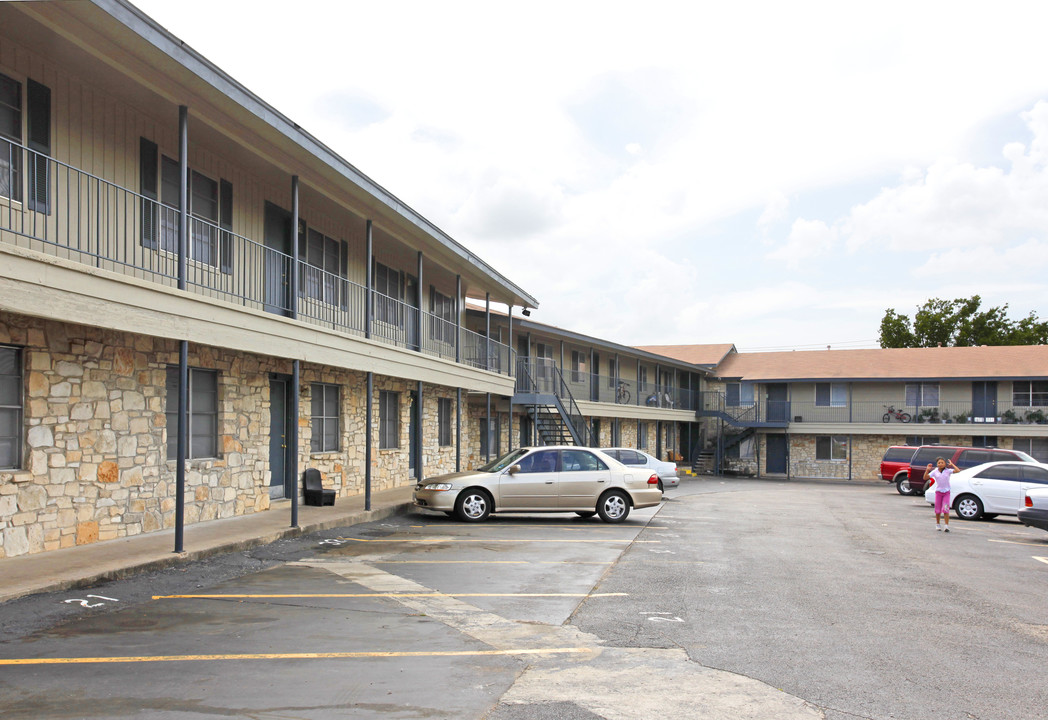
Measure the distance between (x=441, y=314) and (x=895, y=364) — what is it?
28506 millimetres

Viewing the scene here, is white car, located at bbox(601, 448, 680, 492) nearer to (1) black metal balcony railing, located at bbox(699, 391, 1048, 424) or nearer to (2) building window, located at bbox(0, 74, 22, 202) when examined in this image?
(2) building window, located at bbox(0, 74, 22, 202)

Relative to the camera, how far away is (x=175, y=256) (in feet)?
40.6

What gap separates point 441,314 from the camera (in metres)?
25.2

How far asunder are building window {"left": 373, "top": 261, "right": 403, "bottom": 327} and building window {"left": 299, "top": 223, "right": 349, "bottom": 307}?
1616 millimetres

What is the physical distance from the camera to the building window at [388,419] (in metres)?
20.3

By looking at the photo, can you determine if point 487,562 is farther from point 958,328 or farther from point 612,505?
point 958,328

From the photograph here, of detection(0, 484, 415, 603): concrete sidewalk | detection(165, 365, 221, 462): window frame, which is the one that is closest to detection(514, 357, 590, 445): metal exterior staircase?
detection(0, 484, 415, 603): concrete sidewalk

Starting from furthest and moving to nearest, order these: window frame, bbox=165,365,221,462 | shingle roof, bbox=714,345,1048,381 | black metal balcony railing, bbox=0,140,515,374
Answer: shingle roof, bbox=714,345,1048,381 < window frame, bbox=165,365,221,462 < black metal balcony railing, bbox=0,140,515,374

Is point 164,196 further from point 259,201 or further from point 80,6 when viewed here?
point 80,6

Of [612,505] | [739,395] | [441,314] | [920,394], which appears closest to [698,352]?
[739,395]

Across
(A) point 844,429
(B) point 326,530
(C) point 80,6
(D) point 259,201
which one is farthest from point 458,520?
(A) point 844,429

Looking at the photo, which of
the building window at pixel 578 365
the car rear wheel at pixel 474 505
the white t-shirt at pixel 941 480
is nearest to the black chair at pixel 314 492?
the car rear wheel at pixel 474 505

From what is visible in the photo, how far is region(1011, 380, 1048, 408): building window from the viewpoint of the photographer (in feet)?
131

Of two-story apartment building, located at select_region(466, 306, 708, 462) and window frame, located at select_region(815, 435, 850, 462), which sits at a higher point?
two-story apartment building, located at select_region(466, 306, 708, 462)
